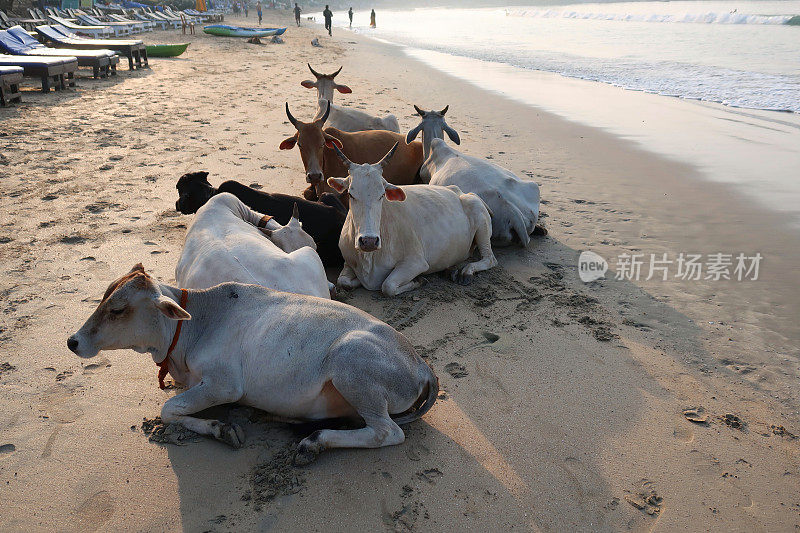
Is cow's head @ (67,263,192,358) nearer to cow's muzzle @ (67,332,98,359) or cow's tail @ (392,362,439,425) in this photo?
cow's muzzle @ (67,332,98,359)

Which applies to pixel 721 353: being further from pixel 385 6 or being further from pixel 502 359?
pixel 385 6

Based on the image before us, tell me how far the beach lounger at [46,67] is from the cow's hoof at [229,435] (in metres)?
12.7

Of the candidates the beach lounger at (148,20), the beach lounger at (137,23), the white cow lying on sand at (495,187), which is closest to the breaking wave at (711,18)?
the beach lounger at (148,20)

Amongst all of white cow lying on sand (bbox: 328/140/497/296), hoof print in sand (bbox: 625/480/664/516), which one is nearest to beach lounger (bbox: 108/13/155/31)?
white cow lying on sand (bbox: 328/140/497/296)

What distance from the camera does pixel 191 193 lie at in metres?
6.60

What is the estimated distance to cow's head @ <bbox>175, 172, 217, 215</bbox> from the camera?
259 inches

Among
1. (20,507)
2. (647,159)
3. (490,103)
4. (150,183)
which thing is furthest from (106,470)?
(490,103)

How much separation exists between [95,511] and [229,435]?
2.56ft

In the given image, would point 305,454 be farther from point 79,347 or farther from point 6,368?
point 6,368

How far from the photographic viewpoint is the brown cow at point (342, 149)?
8031 millimetres

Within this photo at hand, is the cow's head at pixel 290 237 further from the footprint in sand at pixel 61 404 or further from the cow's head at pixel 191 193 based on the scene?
the footprint in sand at pixel 61 404

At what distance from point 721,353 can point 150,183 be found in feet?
23.1

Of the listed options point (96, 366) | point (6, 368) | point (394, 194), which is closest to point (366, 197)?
point (394, 194)

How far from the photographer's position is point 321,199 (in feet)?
22.8
